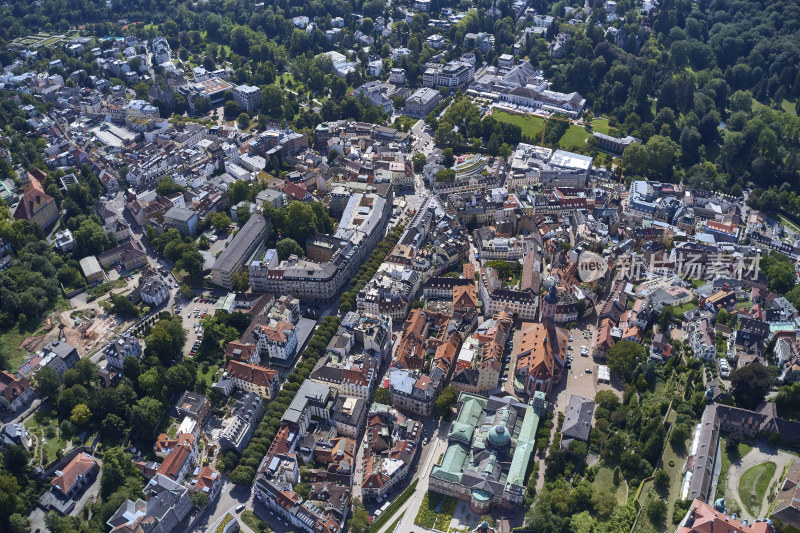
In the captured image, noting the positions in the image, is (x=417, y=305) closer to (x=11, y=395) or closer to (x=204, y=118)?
(x=11, y=395)

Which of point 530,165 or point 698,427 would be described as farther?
point 530,165

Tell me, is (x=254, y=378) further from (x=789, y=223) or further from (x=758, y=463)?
(x=789, y=223)

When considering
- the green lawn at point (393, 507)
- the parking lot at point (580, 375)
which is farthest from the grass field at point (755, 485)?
the green lawn at point (393, 507)

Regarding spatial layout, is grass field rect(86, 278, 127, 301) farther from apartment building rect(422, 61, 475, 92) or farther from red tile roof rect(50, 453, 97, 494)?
apartment building rect(422, 61, 475, 92)

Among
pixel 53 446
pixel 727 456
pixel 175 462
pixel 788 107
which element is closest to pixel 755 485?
pixel 727 456

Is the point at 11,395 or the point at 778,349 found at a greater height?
the point at 778,349

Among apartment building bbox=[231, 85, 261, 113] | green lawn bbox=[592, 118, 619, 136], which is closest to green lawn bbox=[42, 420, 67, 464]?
apartment building bbox=[231, 85, 261, 113]

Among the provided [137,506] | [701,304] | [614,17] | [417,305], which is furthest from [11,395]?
[614,17]
